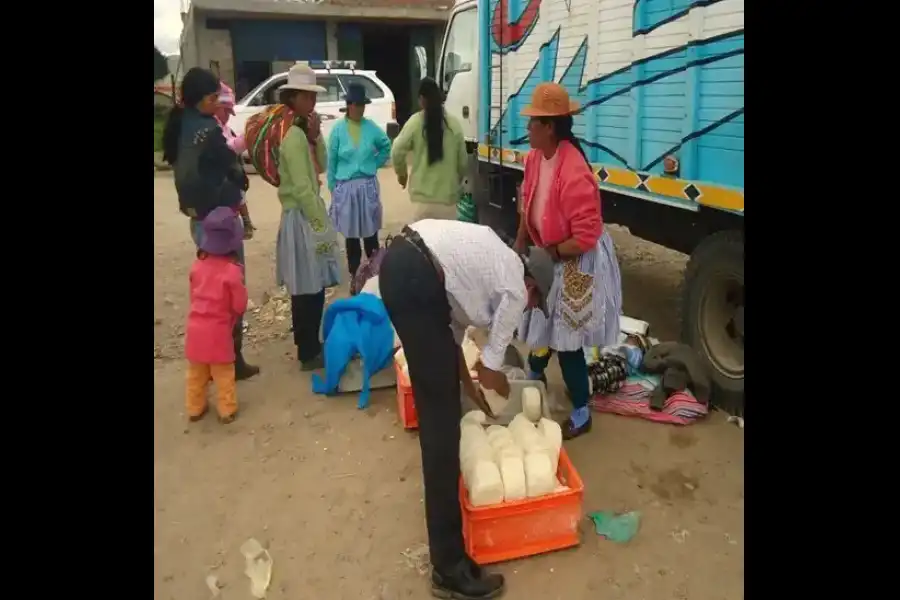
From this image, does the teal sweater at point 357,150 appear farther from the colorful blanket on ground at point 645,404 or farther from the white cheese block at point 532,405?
the white cheese block at point 532,405

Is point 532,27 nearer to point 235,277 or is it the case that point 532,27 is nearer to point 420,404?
point 235,277

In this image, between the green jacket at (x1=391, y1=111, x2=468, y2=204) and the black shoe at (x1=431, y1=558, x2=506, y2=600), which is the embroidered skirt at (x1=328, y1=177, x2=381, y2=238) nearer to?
the green jacket at (x1=391, y1=111, x2=468, y2=204)

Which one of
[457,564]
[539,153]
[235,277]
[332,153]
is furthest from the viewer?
[332,153]

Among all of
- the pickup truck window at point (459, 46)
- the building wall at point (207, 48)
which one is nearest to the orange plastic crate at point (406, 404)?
the pickup truck window at point (459, 46)

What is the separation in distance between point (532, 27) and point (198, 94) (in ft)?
8.30

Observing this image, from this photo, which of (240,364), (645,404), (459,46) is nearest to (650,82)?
(645,404)

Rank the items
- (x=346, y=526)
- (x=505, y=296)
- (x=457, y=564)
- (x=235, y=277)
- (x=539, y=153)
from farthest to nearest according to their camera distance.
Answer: (x=235, y=277) < (x=539, y=153) < (x=346, y=526) < (x=457, y=564) < (x=505, y=296)

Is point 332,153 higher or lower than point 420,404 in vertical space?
higher

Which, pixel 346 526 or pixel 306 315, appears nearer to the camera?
pixel 346 526

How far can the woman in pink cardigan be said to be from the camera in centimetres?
329

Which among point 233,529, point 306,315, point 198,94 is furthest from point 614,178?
point 233,529

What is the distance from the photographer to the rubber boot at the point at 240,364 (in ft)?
15.6

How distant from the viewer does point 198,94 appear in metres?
4.15

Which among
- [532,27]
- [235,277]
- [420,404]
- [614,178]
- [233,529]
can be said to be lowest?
[233,529]
